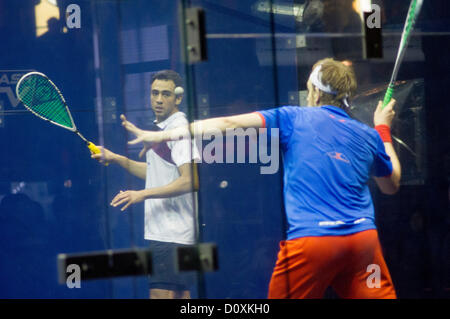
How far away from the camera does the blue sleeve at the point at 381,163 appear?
2.80 m

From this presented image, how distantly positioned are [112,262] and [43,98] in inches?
42.7

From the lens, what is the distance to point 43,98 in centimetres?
305

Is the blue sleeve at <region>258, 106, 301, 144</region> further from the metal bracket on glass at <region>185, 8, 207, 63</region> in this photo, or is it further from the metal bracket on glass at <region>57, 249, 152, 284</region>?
the metal bracket on glass at <region>57, 249, 152, 284</region>

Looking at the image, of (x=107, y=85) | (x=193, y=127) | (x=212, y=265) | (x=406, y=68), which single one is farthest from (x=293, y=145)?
(x=107, y=85)

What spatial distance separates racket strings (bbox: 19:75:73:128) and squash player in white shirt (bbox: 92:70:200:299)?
1.01ft

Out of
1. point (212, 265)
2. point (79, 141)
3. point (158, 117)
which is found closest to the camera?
point (212, 265)

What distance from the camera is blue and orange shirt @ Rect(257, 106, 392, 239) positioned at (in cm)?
265

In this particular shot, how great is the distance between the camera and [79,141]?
10.8 ft

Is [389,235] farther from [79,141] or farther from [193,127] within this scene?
[79,141]

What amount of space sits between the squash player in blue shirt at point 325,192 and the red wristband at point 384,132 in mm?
151

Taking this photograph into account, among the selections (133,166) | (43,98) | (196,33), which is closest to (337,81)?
(196,33)

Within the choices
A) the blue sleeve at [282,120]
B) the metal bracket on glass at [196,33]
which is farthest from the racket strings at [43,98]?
the blue sleeve at [282,120]

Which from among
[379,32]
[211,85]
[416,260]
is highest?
[379,32]

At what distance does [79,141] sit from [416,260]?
186 centimetres
